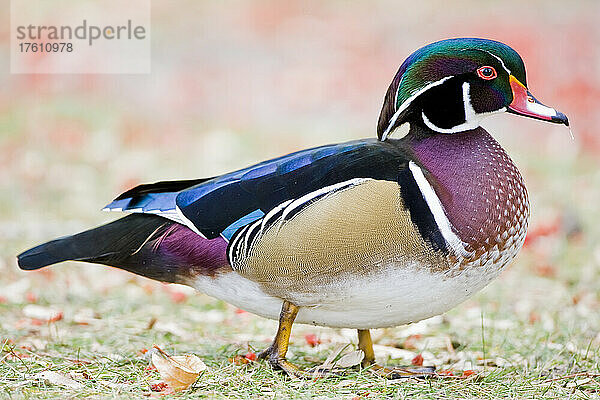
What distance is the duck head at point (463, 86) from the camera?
2.68 m

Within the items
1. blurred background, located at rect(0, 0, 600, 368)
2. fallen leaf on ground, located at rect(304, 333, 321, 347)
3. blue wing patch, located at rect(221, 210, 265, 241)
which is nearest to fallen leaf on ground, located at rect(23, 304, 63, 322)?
blurred background, located at rect(0, 0, 600, 368)

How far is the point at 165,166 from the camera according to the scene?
710 cm

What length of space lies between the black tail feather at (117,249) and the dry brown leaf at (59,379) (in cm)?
41

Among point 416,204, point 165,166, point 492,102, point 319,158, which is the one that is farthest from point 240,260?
point 165,166

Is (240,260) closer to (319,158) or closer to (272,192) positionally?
(272,192)

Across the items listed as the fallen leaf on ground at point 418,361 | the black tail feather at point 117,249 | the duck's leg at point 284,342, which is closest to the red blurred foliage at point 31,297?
the black tail feather at point 117,249

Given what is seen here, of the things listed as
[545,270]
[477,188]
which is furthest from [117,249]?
[545,270]

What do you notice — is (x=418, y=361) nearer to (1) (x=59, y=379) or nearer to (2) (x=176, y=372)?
(2) (x=176, y=372)

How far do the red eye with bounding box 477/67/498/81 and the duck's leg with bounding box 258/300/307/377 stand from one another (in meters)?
0.95

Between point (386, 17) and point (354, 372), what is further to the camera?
point (386, 17)

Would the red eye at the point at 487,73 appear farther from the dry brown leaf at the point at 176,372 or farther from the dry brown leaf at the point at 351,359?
the dry brown leaf at the point at 176,372

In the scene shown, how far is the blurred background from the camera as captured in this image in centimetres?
513

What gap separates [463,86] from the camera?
269cm

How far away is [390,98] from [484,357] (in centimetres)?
108
